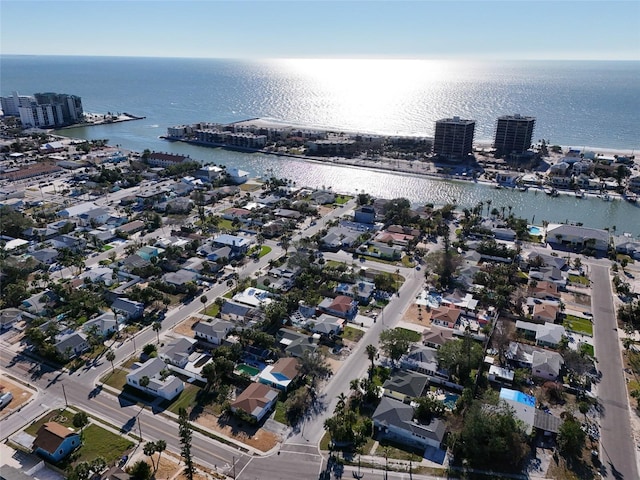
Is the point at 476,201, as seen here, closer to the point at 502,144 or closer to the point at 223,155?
the point at 502,144

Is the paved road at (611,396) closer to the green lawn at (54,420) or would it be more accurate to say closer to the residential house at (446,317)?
the residential house at (446,317)

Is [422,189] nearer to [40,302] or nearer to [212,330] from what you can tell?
[212,330]

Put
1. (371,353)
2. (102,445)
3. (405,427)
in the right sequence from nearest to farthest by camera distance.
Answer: (102,445) → (405,427) → (371,353)

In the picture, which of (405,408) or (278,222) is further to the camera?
(278,222)

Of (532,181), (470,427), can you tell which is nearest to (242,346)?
(470,427)

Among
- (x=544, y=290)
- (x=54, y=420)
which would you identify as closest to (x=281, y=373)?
(x=54, y=420)

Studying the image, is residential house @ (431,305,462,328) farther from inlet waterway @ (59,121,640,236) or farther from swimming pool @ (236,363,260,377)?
inlet waterway @ (59,121,640,236)

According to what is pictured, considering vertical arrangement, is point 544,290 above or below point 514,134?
below

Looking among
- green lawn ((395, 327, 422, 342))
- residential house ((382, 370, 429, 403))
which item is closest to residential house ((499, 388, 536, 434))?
residential house ((382, 370, 429, 403))
